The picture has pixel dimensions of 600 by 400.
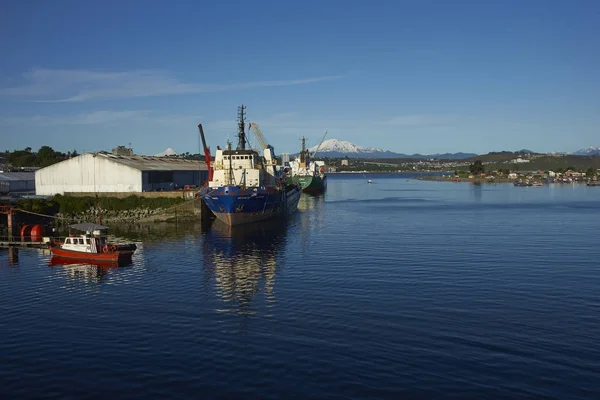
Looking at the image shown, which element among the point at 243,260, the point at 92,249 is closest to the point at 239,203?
the point at 243,260

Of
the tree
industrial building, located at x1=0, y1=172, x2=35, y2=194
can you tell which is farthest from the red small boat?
the tree

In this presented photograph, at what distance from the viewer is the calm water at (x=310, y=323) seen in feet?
64.8

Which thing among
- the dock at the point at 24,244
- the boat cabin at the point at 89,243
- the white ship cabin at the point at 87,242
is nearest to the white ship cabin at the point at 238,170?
the dock at the point at 24,244

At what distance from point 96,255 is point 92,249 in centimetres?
98

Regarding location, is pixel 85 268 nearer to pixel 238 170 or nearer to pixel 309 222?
pixel 238 170

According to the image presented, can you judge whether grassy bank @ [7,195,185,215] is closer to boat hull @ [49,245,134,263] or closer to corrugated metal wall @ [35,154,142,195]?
corrugated metal wall @ [35,154,142,195]

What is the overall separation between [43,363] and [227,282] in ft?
49.9

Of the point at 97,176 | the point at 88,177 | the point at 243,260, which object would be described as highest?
the point at 97,176

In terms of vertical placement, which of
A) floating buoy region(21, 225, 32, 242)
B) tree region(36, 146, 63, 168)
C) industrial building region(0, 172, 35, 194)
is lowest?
floating buoy region(21, 225, 32, 242)

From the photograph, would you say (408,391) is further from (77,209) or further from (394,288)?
(77,209)

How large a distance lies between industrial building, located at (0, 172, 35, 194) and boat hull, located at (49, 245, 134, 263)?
47.9 meters

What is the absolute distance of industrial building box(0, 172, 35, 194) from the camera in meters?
86.8

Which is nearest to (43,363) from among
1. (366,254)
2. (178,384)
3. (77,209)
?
(178,384)

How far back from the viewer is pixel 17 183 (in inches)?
Answer: 3524
